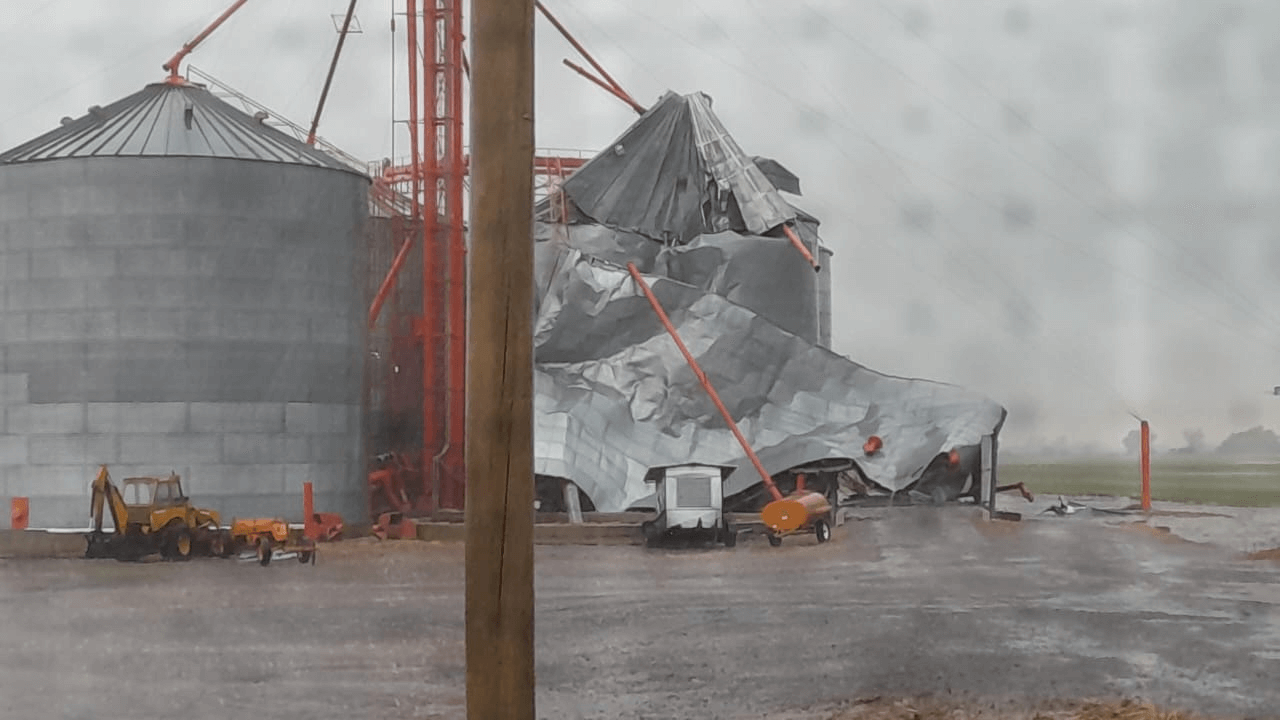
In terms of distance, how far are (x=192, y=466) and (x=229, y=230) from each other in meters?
2.61

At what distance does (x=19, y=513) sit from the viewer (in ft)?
43.1

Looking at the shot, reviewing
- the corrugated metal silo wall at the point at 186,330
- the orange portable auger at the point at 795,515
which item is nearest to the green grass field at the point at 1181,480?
the orange portable auger at the point at 795,515

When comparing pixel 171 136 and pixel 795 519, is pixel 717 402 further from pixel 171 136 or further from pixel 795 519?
pixel 171 136

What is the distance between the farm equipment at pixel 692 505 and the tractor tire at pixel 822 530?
107cm

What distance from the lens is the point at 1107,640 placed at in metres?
8.23

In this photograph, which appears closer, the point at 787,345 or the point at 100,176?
the point at 100,176

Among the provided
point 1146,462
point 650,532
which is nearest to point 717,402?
point 650,532

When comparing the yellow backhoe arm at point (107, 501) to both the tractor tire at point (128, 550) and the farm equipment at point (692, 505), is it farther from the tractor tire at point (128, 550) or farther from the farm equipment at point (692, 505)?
the farm equipment at point (692, 505)

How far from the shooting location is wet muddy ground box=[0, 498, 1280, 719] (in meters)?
8.01

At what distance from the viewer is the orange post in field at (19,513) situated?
1283cm

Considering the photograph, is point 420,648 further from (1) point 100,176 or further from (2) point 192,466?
(1) point 100,176

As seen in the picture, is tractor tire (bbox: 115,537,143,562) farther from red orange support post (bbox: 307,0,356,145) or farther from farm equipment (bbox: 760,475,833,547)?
farm equipment (bbox: 760,475,833,547)

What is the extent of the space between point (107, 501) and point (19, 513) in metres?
1.12

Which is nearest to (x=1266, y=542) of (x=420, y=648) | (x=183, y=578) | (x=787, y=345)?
(x=420, y=648)
